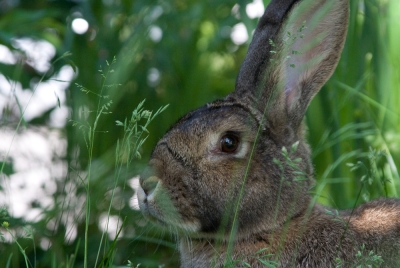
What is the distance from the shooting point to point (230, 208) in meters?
3.12

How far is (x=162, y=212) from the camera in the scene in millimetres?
3066

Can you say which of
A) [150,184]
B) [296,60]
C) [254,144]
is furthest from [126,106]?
[254,144]

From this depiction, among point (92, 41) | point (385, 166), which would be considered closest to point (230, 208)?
point (385, 166)

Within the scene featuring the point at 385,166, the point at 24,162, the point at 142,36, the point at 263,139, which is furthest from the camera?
the point at 142,36

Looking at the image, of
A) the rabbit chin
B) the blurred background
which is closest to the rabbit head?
the rabbit chin

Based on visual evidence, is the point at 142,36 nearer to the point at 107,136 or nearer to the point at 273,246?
the point at 107,136

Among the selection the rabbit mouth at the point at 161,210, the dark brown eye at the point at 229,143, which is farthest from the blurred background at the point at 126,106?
the dark brown eye at the point at 229,143

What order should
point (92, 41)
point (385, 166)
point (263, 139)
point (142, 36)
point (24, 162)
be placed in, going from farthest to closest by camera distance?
point (92, 41)
point (142, 36)
point (24, 162)
point (385, 166)
point (263, 139)

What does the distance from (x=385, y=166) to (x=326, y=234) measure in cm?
81

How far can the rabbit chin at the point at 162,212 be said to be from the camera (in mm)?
3051

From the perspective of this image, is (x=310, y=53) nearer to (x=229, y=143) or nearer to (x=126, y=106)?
(x=229, y=143)

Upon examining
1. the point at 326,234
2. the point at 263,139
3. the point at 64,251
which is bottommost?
the point at 64,251

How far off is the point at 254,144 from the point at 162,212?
1.61ft

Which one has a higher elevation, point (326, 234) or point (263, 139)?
point (263, 139)
